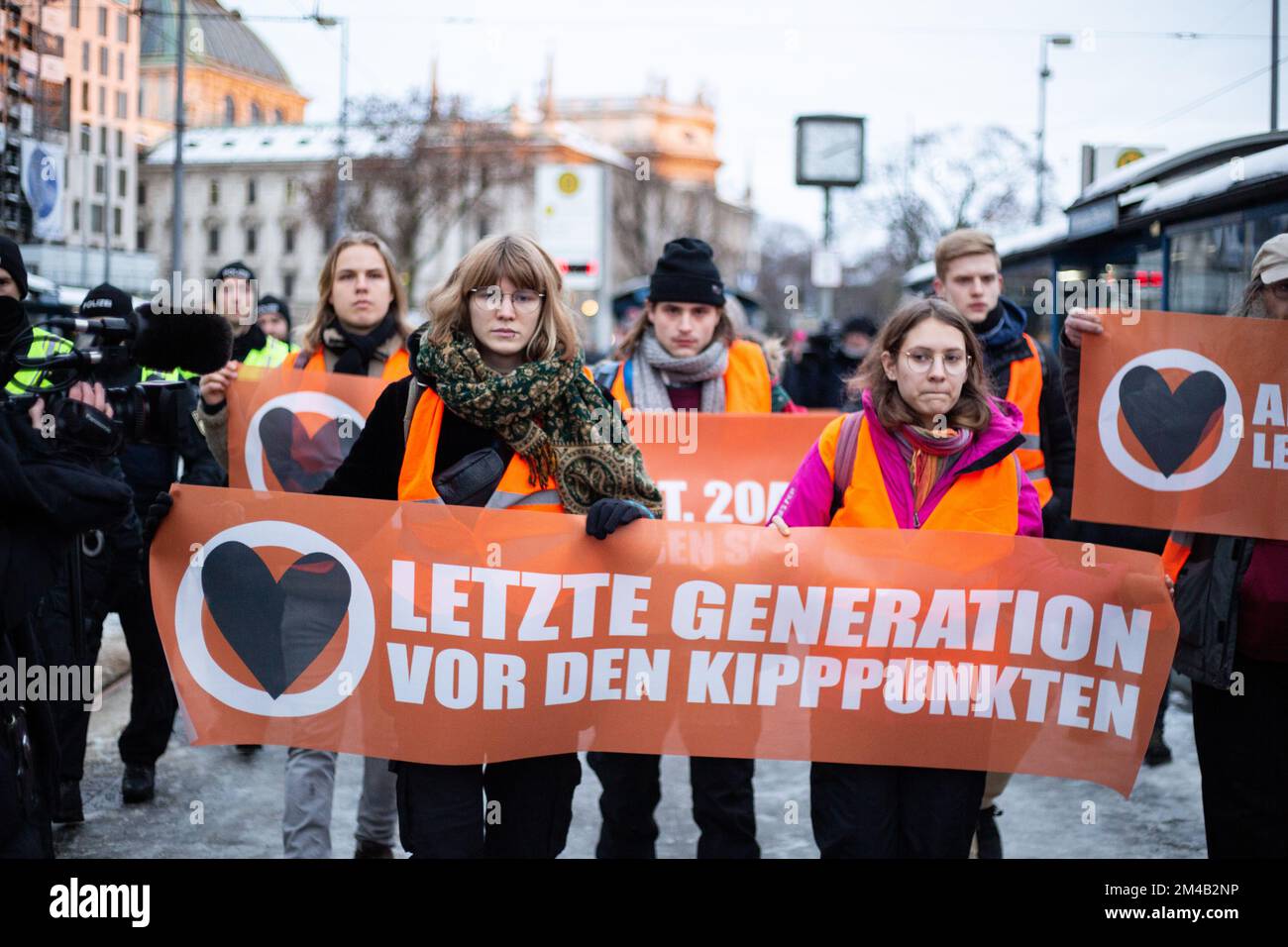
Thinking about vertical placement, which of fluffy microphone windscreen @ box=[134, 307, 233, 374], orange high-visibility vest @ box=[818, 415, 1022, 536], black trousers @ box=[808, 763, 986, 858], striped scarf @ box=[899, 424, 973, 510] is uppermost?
fluffy microphone windscreen @ box=[134, 307, 233, 374]

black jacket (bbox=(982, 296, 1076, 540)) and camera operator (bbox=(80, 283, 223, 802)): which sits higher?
black jacket (bbox=(982, 296, 1076, 540))

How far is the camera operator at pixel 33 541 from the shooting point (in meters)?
2.92

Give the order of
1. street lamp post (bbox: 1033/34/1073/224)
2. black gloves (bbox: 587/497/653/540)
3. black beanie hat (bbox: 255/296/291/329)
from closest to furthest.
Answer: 1. black gloves (bbox: 587/497/653/540)
2. black beanie hat (bbox: 255/296/291/329)
3. street lamp post (bbox: 1033/34/1073/224)

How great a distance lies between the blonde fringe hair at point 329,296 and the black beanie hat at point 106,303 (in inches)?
37.9

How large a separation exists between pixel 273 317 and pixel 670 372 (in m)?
3.57

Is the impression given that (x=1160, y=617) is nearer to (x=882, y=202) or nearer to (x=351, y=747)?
(x=351, y=747)

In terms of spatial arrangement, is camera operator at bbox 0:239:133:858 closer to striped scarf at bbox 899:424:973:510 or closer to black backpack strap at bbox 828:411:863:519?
black backpack strap at bbox 828:411:863:519

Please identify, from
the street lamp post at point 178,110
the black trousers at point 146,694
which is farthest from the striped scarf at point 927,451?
the street lamp post at point 178,110

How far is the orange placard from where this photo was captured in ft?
17.3

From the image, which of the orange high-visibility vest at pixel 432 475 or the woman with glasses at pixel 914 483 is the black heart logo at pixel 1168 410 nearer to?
the woman with glasses at pixel 914 483

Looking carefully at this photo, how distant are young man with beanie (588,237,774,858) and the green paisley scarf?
1.27 metres

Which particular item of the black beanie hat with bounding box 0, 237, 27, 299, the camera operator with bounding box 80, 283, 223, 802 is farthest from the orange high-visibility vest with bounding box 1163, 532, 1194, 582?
the camera operator with bounding box 80, 283, 223, 802
